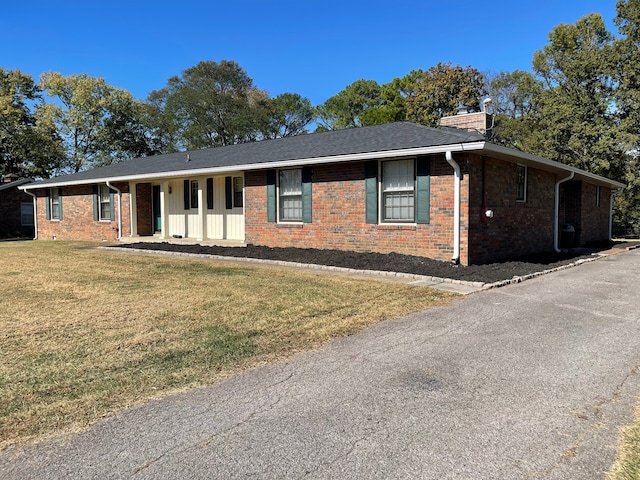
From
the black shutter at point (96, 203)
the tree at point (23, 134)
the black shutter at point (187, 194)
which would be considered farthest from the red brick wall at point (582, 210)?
the tree at point (23, 134)

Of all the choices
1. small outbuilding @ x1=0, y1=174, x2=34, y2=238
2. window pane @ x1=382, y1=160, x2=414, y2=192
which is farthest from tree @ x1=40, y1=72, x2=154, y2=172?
window pane @ x1=382, y1=160, x2=414, y2=192

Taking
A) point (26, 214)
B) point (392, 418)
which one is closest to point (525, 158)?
point (392, 418)

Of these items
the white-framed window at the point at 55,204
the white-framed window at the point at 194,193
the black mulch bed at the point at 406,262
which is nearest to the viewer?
the black mulch bed at the point at 406,262

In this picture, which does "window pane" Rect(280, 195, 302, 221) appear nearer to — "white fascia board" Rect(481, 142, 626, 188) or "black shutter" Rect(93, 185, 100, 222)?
"white fascia board" Rect(481, 142, 626, 188)

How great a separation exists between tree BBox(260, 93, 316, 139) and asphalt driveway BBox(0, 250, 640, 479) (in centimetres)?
3760

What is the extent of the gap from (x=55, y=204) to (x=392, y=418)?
2148 centimetres

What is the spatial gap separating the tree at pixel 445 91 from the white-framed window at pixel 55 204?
939 inches

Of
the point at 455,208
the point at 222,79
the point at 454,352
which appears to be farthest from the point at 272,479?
the point at 222,79

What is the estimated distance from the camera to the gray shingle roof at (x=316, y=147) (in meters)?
10.4

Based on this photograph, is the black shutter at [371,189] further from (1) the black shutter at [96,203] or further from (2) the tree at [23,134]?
(2) the tree at [23,134]

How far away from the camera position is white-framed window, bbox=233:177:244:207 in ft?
48.3

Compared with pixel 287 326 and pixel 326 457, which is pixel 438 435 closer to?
pixel 326 457

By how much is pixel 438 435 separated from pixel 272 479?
1.05 m

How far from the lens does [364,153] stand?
34.3 feet
